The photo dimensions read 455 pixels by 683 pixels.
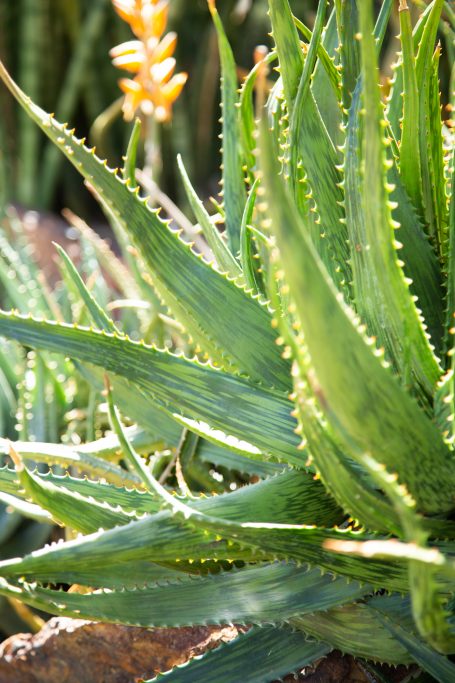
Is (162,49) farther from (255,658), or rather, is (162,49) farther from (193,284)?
(255,658)

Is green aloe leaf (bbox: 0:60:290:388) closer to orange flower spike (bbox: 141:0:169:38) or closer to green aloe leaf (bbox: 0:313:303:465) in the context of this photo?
green aloe leaf (bbox: 0:313:303:465)

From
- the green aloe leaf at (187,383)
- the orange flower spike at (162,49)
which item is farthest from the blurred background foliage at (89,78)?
the green aloe leaf at (187,383)

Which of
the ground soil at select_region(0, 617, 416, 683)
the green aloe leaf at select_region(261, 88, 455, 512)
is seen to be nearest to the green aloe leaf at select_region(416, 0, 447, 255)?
the green aloe leaf at select_region(261, 88, 455, 512)

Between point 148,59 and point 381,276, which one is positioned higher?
point 148,59

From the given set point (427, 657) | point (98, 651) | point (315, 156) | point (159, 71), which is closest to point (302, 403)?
point (427, 657)

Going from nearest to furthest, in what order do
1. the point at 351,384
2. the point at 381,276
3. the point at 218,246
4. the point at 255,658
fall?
the point at 351,384 < the point at 381,276 < the point at 255,658 < the point at 218,246

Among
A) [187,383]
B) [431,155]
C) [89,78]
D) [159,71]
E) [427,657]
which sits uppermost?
[89,78]

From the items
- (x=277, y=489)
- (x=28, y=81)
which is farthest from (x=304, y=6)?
(x=277, y=489)

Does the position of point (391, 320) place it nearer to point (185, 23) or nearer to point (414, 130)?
point (414, 130)

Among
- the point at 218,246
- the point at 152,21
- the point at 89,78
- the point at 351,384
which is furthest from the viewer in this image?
the point at 89,78
